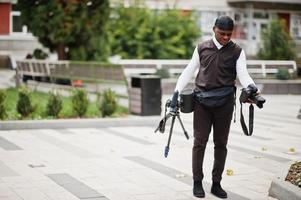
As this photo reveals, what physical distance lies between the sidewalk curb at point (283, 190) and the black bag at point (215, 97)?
1097mm

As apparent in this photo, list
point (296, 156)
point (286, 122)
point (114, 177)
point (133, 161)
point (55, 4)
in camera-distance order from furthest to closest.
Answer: point (55, 4), point (286, 122), point (296, 156), point (133, 161), point (114, 177)

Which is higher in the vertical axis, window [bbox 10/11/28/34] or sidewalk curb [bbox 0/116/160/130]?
window [bbox 10/11/28/34]

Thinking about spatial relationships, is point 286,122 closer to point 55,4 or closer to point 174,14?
point 55,4

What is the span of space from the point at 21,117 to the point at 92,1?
472 inches

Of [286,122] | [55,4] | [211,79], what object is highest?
[55,4]

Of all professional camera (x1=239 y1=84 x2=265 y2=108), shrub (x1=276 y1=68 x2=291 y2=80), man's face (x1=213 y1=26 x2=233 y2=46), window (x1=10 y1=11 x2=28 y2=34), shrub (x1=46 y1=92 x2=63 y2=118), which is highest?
window (x1=10 y1=11 x2=28 y2=34)

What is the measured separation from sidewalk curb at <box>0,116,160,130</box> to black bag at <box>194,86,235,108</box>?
621 cm

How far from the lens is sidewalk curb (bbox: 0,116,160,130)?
12.4m

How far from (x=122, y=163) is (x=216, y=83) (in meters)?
2.71

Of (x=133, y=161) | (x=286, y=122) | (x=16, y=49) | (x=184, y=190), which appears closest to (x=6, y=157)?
(x=133, y=161)

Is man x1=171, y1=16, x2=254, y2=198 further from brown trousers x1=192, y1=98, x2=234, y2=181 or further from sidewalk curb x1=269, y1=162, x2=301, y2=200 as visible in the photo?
sidewalk curb x1=269, y1=162, x2=301, y2=200

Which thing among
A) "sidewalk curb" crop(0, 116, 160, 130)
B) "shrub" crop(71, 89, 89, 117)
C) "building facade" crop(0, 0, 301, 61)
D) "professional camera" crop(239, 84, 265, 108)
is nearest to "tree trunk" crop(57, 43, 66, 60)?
"shrub" crop(71, 89, 89, 117)

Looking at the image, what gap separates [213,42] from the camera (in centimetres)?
695

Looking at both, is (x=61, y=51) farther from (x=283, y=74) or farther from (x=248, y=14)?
(x=248, y=14)
